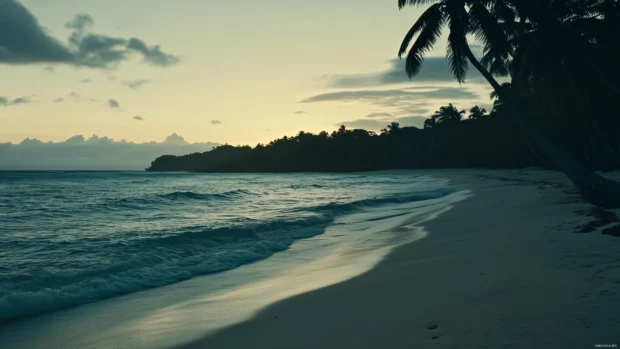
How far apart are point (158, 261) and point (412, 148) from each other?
9668cm

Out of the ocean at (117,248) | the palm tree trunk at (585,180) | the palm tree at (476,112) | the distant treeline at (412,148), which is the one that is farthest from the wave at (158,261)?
the palm tree at (476,112)

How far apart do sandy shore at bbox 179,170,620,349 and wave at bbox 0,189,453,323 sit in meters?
3.39

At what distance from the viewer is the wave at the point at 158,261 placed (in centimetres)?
630

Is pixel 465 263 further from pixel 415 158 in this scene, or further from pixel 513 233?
pixel 415 158

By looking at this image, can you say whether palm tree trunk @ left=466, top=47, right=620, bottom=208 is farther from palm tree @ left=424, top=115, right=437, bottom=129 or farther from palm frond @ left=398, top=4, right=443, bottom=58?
palm tree @ left=424, top=115, right=437, bottom=129

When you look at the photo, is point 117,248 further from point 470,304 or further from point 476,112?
point 476,112

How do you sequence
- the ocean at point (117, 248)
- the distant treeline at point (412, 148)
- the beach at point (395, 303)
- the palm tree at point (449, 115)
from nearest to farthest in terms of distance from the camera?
1. the beach at point (395, 303)
2. the ocean at point (117, 248)
3. the distant treeline at point (412, 148)
4. the palm tree at point (449, 115)

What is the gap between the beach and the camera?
3.39 m

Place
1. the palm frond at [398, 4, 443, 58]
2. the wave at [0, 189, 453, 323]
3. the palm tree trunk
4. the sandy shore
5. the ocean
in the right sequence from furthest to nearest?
the palm frond at [398, 4, 443, 58] → the palm tree trunk → the ocean → the wave at [0, 189, 453, 323] → the sandy shore

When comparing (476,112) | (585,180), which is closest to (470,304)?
(585,180)

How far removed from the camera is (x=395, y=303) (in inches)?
183

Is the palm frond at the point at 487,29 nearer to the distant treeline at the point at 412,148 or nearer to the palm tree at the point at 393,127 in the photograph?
the distant treeline at the point at 412,148

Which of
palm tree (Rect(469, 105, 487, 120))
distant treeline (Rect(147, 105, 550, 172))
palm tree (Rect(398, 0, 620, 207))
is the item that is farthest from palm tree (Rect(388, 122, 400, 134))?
palm tree (Rect(398, 0, 620, 207))

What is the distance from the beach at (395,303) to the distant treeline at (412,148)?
38.4 metres
